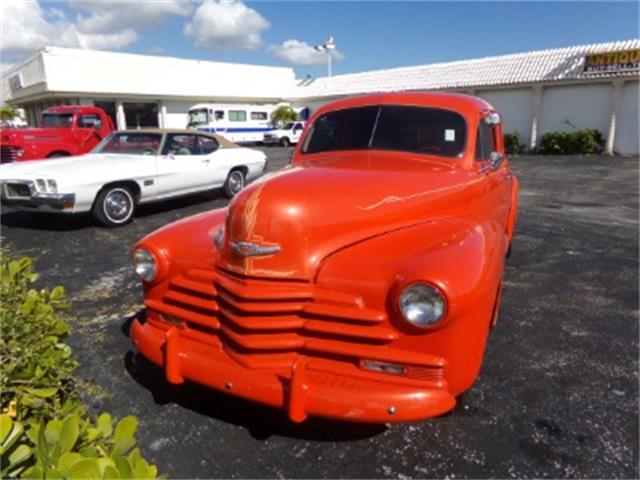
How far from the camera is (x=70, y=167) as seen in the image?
24.8 feet

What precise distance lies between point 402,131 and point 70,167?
19.1 ft

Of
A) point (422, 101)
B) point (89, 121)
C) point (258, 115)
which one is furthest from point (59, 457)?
point (258, 115)

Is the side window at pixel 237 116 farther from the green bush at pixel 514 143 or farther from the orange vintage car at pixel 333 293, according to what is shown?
the orange vintage car at pixel 333 293

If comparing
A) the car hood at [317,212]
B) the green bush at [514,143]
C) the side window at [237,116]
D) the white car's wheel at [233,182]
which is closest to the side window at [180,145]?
the white car's wheel at [233,182]

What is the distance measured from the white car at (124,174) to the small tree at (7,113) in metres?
37.6

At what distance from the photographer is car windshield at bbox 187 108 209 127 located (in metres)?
26.4

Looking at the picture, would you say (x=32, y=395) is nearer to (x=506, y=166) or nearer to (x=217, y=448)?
(x=217, y=448)

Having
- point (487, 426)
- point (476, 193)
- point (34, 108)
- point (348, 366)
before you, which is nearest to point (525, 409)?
point (487, 426)

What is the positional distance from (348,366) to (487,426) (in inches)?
39.0

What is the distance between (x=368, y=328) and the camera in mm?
2422

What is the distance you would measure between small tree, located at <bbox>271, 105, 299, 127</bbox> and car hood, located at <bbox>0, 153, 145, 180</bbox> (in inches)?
918

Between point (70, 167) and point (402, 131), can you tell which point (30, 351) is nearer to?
point (402, 131)

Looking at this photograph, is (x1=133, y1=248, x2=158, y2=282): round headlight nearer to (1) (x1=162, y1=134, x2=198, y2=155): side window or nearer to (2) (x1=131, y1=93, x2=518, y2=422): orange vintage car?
(2) (x1=131, y1=93, x2=518, y2=422): orange vintage car

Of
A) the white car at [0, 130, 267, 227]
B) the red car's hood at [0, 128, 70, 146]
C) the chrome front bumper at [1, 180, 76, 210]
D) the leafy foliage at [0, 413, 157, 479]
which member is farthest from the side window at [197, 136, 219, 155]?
the leafy foliage at [0, 413, 157, 479]
